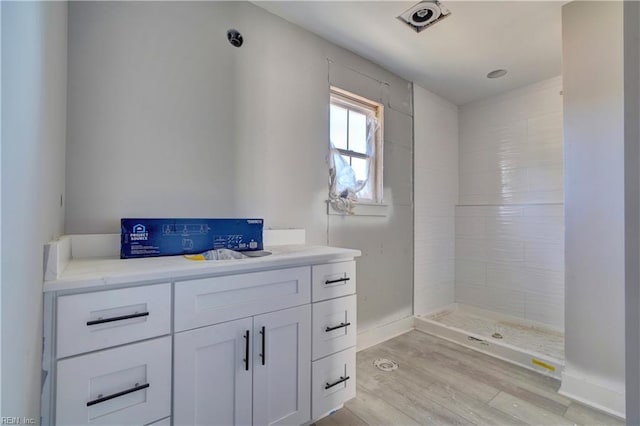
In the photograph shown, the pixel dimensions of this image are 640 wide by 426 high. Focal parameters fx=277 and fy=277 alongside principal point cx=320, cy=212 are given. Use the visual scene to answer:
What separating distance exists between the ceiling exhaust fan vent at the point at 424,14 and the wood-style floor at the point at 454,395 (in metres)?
2.38

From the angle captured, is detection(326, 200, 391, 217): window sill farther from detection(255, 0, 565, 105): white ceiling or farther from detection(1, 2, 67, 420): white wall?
detection(1, 2, 67, 420): white wall

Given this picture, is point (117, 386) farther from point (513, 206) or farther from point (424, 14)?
point (513, 206)

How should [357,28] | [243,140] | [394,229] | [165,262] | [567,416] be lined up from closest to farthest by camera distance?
[165,262]
[567,416]
[243,140]
[357,28]
[394,229]

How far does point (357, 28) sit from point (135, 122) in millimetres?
1559

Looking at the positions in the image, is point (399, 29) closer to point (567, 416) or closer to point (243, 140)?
point (243, 140)

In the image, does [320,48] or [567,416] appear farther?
[320,48]

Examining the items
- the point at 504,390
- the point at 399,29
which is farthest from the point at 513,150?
the point at 504,390

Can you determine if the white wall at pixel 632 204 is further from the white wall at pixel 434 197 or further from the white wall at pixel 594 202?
the white wall at pixel 434 197

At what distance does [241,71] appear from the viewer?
5.50 feet

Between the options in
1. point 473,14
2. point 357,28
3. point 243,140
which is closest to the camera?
point 243,140

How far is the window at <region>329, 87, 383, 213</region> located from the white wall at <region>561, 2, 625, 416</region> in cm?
126

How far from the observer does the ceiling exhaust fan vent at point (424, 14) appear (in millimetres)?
1726

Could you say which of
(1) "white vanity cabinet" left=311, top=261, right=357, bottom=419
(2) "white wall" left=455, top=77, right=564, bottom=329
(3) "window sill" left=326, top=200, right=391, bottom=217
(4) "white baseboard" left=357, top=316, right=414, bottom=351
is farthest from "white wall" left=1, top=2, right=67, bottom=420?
(2) "white wall" left=455, top=77, right=564, bottom=329

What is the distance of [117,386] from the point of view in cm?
86
